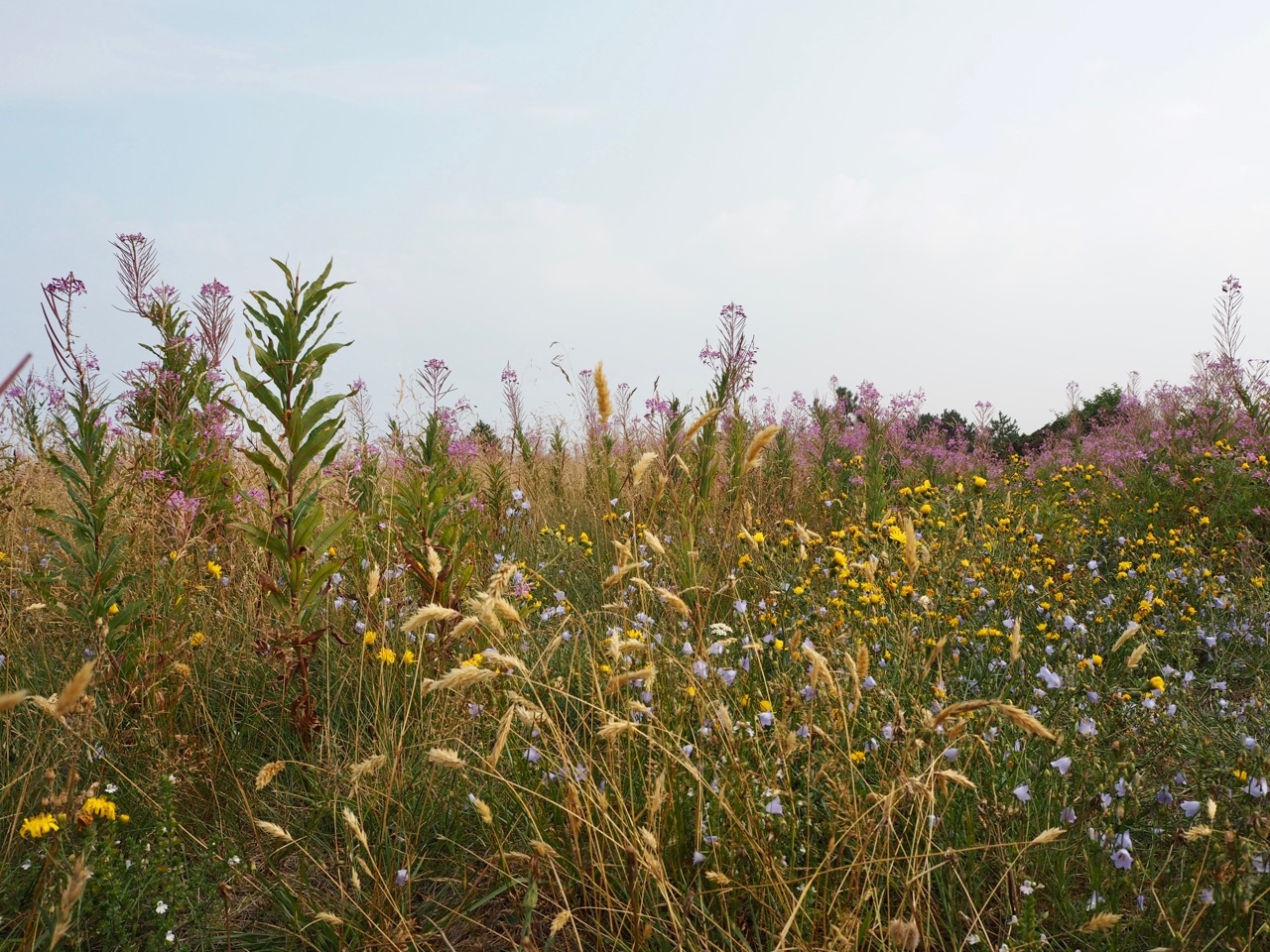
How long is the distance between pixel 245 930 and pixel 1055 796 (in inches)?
100.0

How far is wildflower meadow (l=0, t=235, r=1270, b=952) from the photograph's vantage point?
2262 millimetres

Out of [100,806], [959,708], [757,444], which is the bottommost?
[100,806]

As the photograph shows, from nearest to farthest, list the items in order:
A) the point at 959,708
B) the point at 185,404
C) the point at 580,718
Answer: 1. the point at 959,708
2. the point at 580,718
3. the point at 185,404

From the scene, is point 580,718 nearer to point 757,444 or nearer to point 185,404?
point 757,444

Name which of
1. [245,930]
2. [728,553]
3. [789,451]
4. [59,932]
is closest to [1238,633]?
[728,553]

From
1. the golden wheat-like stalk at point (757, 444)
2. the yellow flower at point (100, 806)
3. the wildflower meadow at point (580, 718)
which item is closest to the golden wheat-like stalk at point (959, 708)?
the wildflower meadow at point (580, 718)

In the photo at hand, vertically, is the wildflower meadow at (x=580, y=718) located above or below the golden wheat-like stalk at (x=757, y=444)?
below

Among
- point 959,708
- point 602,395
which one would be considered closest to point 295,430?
point 602,395

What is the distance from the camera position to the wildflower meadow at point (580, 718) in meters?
2.26

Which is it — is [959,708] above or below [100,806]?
above

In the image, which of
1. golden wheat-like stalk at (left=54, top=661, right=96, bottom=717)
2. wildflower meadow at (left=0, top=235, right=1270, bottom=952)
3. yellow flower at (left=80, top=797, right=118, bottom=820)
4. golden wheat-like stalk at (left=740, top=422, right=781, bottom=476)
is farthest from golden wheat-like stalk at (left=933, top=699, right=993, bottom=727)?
yellow flower at (left=80, top=797, right=118, bottom=820)

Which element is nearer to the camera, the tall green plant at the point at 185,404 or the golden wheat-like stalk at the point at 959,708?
the golden wheat-like stalk at the point at 959,708

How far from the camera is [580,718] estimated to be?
2.54 m

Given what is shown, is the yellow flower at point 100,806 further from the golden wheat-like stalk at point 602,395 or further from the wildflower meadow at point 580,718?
the golden wheat-like stalk at point 602,395
